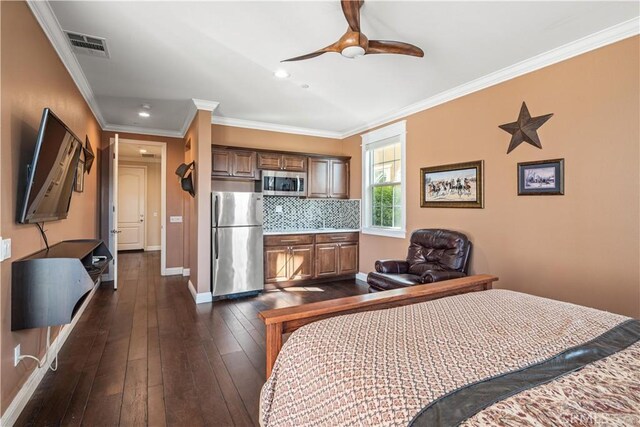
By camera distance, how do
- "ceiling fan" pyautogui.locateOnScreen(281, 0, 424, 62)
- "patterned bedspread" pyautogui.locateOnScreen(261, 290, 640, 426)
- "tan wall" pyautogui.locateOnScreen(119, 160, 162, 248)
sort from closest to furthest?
"patterned bedspread" pyautogui.locateOnScreen(261, 290, 640, 426)
"ceiling fan" pyautogui.locateOnScreen(281, 0, 424, 62)
"tan wall" pyautogui.locateOnScreen(119, 160, 162, 248)

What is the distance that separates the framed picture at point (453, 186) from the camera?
138 inches

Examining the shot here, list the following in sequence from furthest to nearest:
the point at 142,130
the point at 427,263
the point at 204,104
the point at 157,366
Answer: the point at 142,130 → the point at 204,104 → the point at 427,263 → the point at 157,366

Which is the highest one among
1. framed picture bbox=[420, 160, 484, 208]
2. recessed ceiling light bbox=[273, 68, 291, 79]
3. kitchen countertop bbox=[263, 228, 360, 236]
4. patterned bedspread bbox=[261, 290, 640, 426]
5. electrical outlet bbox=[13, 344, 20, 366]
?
recessed ceiling light bbox=[273, 68, 291, 79]

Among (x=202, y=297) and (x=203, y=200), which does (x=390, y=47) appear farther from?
(x=202, y=297)

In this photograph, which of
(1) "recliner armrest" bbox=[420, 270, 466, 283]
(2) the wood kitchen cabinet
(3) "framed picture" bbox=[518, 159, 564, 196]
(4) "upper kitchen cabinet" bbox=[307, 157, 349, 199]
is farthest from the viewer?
(4) "upper kitchen cabinet" bbox=[307, 157, 349, 199]

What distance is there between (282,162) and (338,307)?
12.6ft

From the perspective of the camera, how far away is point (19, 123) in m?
1.95

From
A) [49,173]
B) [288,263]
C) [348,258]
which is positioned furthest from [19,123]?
[348,258]

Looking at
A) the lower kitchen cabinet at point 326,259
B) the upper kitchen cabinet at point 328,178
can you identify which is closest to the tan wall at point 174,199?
the upper kitchen cabinet at point 328,178

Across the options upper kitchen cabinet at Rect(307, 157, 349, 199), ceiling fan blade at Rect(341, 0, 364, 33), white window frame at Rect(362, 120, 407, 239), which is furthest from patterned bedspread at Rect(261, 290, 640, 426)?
upper kitchen cabinet at Rect(307, 157, 349, 199)

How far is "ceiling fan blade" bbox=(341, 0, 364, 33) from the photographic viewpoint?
2006 mm

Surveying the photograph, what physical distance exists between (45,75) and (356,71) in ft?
8.66

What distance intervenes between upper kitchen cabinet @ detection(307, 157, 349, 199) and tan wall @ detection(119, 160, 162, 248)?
5453 millimetres

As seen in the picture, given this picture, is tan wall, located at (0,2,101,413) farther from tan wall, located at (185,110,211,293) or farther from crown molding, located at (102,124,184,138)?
crown molding, located at (102,124,184,138)
